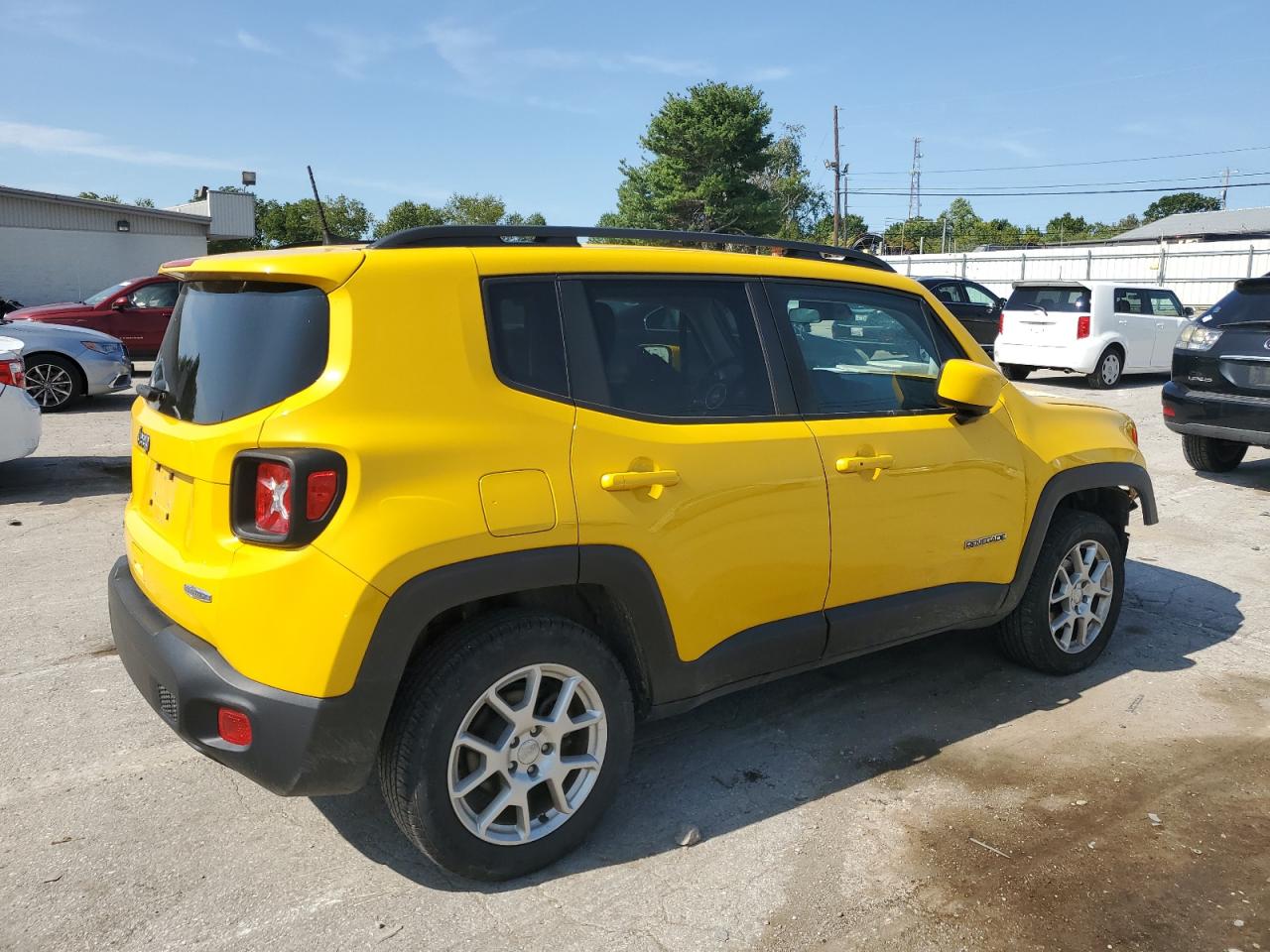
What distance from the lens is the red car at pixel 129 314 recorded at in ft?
49.5

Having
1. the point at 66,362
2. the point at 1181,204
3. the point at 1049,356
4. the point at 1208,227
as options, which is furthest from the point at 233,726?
the point at 1181,204

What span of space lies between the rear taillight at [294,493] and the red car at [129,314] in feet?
46.1

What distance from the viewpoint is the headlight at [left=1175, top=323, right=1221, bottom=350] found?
8.35m

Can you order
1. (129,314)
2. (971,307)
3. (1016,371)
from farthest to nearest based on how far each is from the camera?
(971,307)
(1016,371)
(129,314)

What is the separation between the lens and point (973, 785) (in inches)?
140

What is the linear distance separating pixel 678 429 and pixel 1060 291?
14.6 meters

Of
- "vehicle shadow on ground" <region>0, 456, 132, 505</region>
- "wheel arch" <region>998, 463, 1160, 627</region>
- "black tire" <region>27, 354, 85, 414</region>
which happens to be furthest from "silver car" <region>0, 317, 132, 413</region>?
"wheel arch" <region>998, 463, 1160, 627</region>

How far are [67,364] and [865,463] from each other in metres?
11.4

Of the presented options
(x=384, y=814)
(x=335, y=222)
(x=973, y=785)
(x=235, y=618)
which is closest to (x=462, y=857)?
(x=384, y=814)

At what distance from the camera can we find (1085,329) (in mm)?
15484

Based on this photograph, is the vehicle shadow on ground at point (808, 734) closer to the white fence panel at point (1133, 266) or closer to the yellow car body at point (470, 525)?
the yellow car body at point (470, 525)

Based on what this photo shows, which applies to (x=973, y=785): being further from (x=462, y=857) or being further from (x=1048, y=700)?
(x=462, y=857)

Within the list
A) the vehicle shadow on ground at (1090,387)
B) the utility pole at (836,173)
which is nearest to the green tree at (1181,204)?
the utility pole at (836,173)

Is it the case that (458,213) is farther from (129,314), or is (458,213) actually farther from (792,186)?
(129,314)
